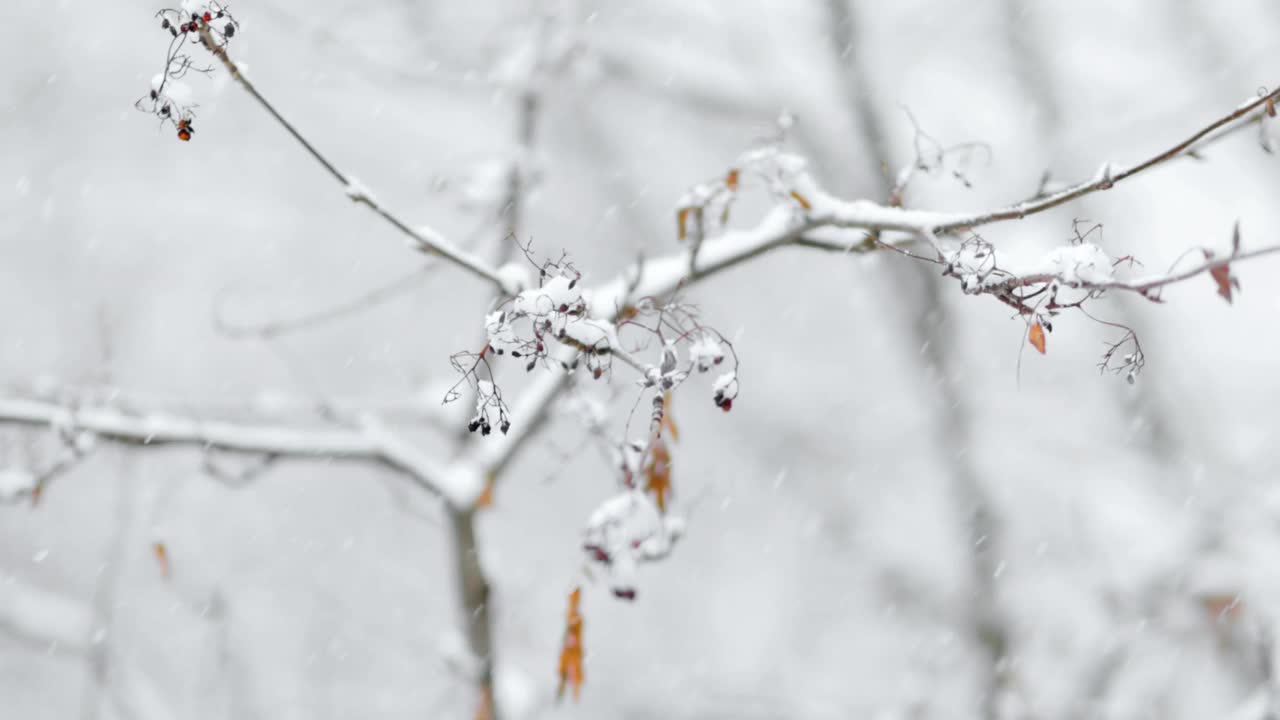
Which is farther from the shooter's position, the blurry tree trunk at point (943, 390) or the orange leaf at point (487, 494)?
the blurry tree trunk at point (943, 390)

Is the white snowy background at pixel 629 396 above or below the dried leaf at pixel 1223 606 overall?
A: above

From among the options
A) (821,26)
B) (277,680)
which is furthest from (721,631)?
(821,26)

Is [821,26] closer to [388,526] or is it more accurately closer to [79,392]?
[79,392]

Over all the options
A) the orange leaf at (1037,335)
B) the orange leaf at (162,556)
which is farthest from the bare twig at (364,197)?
the orange leaf at (162,556)

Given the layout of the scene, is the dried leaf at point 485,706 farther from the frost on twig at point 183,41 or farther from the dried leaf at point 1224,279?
the dried leaf at point 1224,279

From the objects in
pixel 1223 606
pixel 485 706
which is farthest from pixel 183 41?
pixel 1223 606
